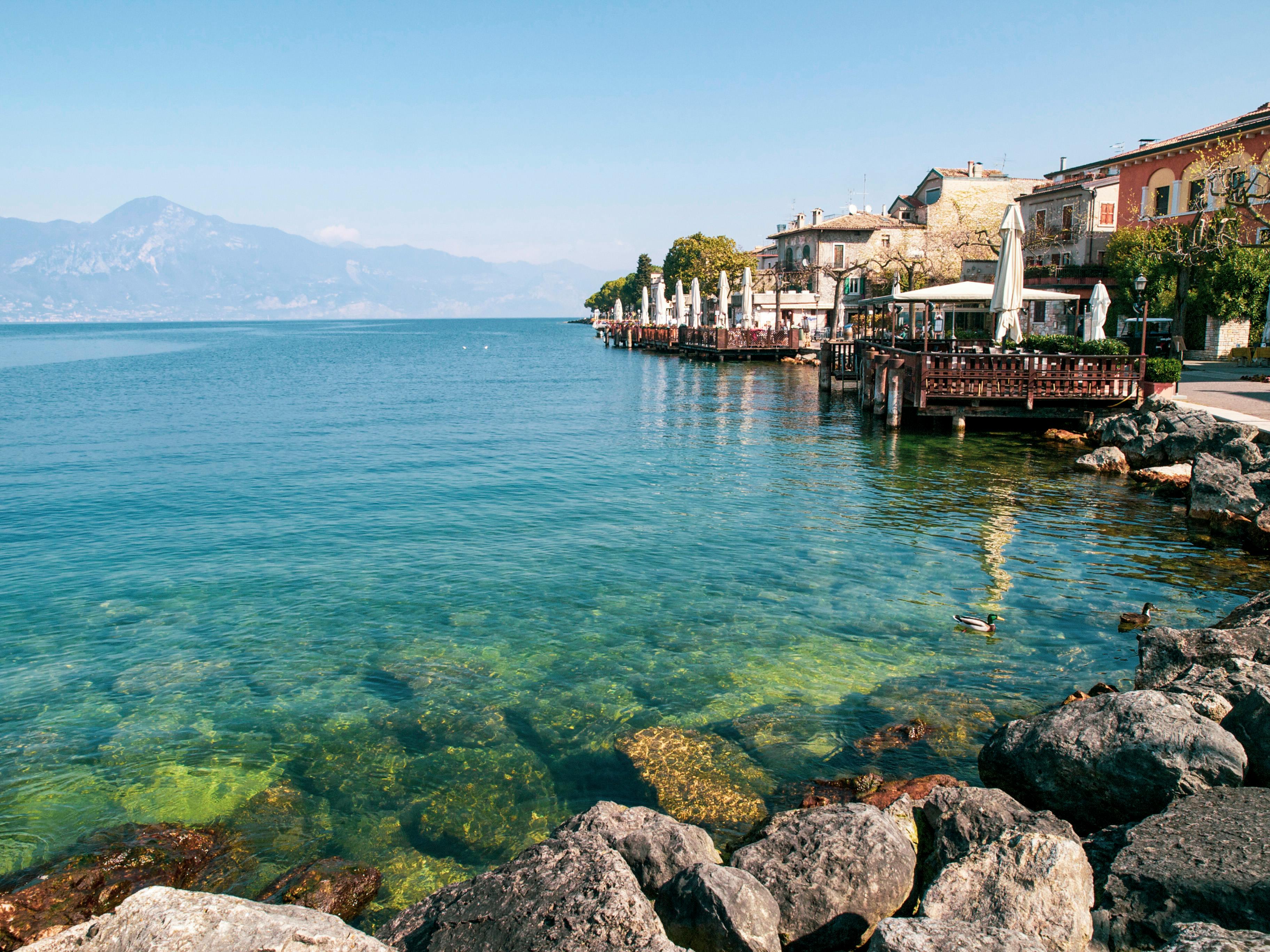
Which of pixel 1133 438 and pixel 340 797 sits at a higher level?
pixel 1133 438

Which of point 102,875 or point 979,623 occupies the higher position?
point 979,623

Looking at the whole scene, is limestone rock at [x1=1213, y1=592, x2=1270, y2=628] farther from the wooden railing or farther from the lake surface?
the wooden railing

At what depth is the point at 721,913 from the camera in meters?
4.56

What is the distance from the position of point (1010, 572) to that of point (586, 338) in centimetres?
13036

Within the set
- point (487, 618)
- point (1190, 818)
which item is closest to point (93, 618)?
point (487, 618)

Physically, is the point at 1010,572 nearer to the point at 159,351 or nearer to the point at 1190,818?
the point at 1190,818

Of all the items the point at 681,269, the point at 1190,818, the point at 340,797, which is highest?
the point at 681,269

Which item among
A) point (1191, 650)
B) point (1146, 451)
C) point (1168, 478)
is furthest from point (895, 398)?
point (1191, 650)

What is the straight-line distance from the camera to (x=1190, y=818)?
5375 mm

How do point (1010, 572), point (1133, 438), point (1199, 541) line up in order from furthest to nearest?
1. point (1133, 438)
2. point (1199, 541)
3. point (1010, 572)

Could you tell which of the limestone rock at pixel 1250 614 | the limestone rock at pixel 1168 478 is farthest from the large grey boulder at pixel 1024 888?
the limestone rock at pixel 1168 478

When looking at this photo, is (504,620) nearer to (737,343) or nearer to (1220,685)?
(1220,685)

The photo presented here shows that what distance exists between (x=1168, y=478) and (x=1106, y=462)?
6.46 ft

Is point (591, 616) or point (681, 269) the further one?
point (681, 269)
